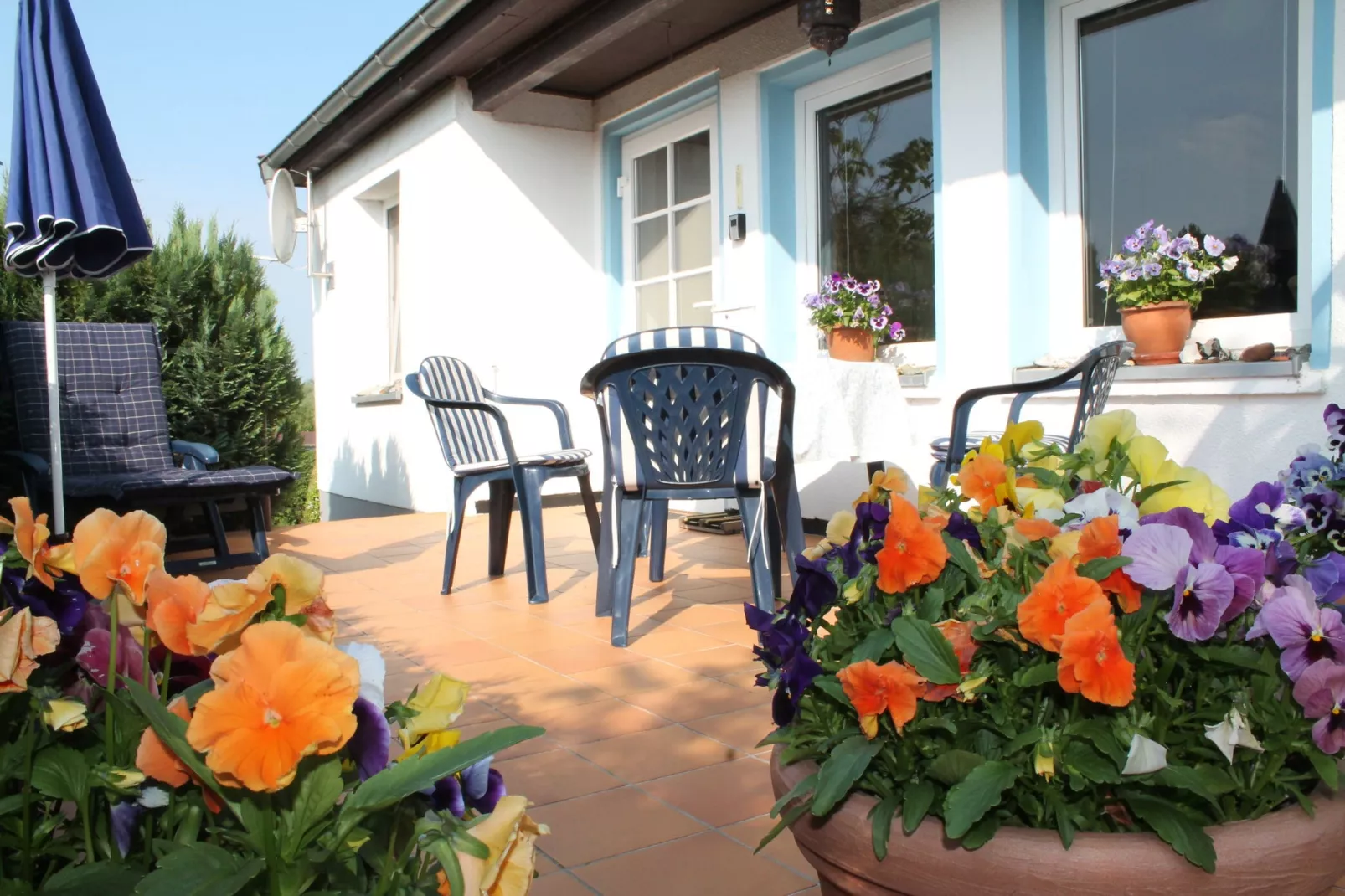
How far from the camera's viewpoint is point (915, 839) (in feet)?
2.67

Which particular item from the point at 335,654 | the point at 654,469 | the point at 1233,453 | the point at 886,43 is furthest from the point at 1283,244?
the point at 335,654

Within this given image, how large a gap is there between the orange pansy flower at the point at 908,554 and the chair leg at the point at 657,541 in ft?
9.80

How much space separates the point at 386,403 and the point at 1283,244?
5.61 m

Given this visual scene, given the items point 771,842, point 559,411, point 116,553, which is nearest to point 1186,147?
point 559,411

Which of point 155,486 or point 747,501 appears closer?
point 747,501

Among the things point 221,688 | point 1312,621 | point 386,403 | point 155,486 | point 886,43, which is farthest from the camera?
point 386,403

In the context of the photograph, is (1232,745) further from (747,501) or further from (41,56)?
(41,56)

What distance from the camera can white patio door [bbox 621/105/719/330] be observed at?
610 centimetres

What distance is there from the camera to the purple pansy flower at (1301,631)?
2.48 ft

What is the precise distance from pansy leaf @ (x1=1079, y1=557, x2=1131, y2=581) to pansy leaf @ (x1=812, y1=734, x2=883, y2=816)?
0.69ft

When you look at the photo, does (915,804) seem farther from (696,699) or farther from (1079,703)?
(696,699)

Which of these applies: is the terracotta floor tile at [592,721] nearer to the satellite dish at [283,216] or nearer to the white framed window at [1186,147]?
the white framed window at [1186,147]

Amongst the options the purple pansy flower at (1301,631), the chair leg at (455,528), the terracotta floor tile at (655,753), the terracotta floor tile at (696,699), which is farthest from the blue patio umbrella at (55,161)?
the purple pansy flower at (1301,631)

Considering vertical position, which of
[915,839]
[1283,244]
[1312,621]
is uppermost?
[1283,244]
